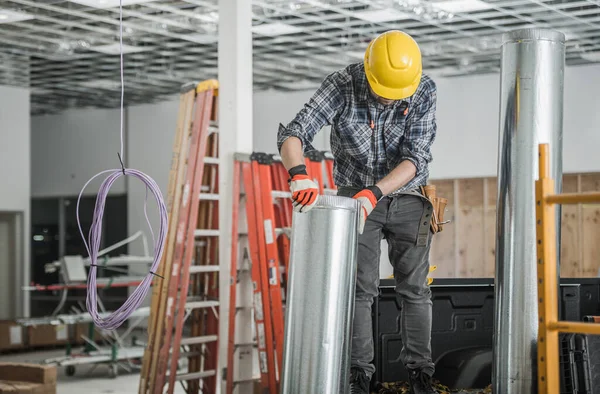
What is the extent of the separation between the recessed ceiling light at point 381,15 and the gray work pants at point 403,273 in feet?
17.1

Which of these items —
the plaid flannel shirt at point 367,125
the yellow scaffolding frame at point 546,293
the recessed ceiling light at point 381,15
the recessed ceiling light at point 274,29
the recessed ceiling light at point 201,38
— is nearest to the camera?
the yellow scaffolding frame at point 546,293

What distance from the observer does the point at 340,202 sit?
2.99 metres

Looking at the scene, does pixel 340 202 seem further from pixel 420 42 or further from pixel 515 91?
pixel 420 42

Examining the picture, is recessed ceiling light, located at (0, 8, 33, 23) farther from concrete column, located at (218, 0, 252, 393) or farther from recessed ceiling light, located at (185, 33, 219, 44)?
concrete column, located at (218, 0, 252, 393)

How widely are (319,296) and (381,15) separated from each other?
626 centimetres

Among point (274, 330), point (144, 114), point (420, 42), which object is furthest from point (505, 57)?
point (144, 114)

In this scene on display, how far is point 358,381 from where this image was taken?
3459mm

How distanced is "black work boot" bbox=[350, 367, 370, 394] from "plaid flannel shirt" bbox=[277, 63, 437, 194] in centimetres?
76

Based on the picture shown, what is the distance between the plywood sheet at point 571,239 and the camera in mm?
10664

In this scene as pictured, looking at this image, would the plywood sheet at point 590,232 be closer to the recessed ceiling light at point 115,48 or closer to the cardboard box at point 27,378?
the recessed ceiling light at point 115,48

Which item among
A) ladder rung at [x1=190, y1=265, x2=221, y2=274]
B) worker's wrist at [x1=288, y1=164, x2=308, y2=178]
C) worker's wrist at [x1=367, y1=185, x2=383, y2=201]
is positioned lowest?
ladder rung at [x1=190, y1=265, x2=221, y2=274]

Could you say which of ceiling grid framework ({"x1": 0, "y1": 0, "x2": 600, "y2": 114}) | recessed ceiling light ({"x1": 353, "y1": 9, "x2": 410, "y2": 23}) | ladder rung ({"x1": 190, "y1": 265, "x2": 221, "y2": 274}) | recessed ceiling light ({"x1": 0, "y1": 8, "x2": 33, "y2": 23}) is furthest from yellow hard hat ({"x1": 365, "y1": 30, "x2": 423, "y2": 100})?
recessed ceiling light ({"x1": 0, "y1": 8, "x2": 33, "y2": 23})

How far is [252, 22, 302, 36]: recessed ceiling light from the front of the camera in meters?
9.14

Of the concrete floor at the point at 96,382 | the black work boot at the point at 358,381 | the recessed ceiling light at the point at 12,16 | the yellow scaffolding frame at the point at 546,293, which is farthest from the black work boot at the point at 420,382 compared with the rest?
the recessed ceiling light at the point at 12,16
